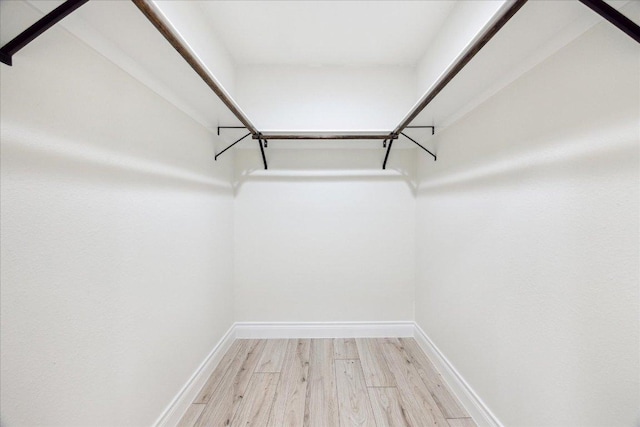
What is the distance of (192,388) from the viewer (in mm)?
1570

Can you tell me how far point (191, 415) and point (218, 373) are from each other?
1.27 feet

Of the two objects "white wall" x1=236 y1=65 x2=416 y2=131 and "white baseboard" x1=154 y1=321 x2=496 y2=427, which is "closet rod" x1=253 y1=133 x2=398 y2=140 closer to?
"white wall" x1=236 y1=65 x2=416 y2=131

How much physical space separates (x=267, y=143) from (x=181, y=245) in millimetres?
1046

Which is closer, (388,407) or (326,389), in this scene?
(388,407)

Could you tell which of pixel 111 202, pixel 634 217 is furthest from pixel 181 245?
pixel 634 217

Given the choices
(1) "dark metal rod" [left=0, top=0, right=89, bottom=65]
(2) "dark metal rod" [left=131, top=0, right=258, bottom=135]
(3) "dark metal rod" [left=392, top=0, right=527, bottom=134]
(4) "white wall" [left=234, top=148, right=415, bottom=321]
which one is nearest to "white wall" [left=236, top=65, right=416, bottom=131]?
(4) "white wall" [left=234, top=148, right=415, bottom=321]

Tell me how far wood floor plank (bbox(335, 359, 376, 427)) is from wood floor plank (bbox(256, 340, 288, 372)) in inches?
16.8

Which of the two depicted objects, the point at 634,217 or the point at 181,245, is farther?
the point at 181,245

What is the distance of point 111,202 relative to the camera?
99cm

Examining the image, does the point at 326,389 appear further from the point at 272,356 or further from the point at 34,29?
the point at 34,29

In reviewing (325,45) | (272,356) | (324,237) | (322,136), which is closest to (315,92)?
(325,45)

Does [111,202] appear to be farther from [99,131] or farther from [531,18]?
[531,18]

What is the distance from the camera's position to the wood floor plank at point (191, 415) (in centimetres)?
143

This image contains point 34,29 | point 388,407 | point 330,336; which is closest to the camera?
point 34,29
